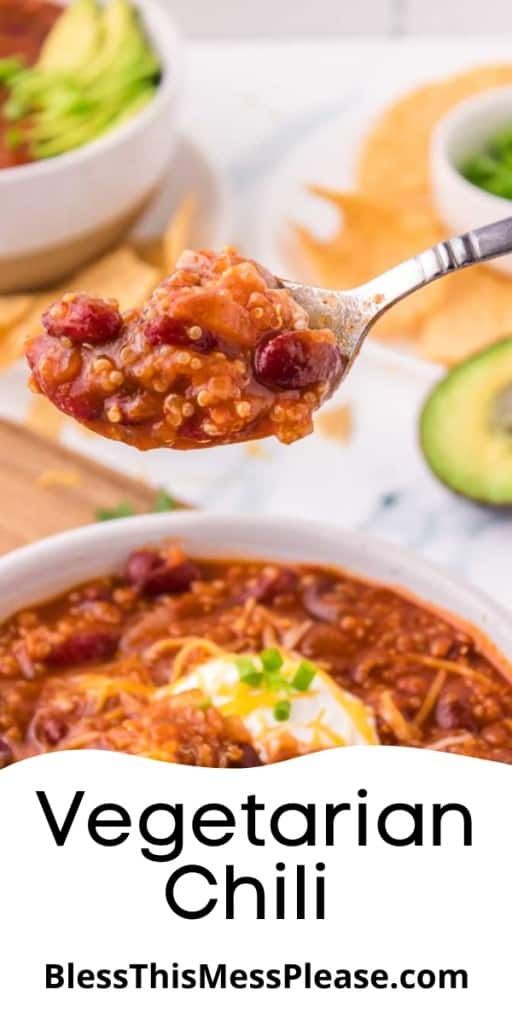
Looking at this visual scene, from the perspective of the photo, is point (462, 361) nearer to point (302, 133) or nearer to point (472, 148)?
point (472, 148)

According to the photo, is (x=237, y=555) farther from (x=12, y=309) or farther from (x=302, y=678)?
(x=12, y=309)

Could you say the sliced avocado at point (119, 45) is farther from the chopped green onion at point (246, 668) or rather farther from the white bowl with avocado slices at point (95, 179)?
the chopped green onion at point (246, 668)

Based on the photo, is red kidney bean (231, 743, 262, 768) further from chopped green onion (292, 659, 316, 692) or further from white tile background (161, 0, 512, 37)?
white tile background (161, 0, 512, 37)

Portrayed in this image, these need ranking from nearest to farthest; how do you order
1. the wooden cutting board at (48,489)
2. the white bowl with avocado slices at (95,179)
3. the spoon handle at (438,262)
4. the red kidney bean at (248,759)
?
the spoon handle at (438,262), the red kidney bean at (248,759), the wooden cutting board at (48,489), the white bowl with avocado slices at (95,179)

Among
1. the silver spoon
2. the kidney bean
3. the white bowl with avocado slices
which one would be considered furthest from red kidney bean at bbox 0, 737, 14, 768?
the white bowl with avocado slices

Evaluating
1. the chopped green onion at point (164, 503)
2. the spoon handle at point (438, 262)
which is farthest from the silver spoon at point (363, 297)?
the chopped green onion at point (164, 503)

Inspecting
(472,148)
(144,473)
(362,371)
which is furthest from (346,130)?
(144,473)
